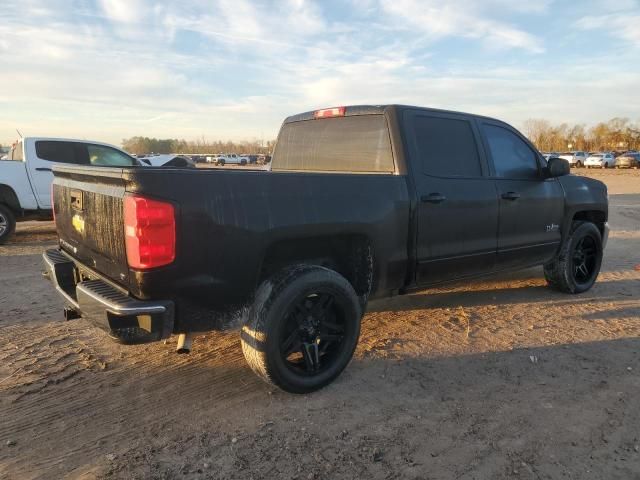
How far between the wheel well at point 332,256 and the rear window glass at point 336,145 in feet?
2.44

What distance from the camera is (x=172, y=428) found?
284 centimetres

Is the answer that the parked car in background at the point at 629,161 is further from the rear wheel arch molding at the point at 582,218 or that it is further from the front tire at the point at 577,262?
the front tire at the point at 577,262

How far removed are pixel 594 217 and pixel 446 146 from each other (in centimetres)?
296

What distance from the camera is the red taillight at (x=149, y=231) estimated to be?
100 inches

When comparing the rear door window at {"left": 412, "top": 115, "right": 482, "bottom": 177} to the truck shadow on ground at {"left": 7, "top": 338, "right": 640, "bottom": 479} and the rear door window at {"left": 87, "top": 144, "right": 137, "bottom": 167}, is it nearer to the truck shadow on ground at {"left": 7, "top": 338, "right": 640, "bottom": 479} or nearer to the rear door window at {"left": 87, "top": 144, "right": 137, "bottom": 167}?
the truck shadow on ground at {"left": 7, "top": 338, "right": 640, "bottom": 479}

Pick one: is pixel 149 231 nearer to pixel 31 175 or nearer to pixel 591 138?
pixel 31 175

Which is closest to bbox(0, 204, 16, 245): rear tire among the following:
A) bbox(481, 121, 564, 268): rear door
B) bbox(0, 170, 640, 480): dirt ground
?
bbox(0, 170, 640, 480): dirt ground

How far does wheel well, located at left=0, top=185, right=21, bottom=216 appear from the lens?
848cm

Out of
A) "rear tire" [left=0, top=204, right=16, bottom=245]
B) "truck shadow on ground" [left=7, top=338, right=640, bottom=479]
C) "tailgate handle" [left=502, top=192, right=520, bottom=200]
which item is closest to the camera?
"truck shadow on ground" [left=7, top=338, right=640, bottom=479]

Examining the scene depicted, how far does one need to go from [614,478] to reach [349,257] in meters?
2.04

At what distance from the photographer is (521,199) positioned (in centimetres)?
474

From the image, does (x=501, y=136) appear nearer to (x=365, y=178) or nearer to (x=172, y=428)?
(x=365, y=178)

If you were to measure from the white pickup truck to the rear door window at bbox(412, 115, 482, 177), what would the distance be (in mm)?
6303

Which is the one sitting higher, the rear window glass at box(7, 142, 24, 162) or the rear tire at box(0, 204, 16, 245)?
the rear window glass at box(7, 142, 24, 162)
